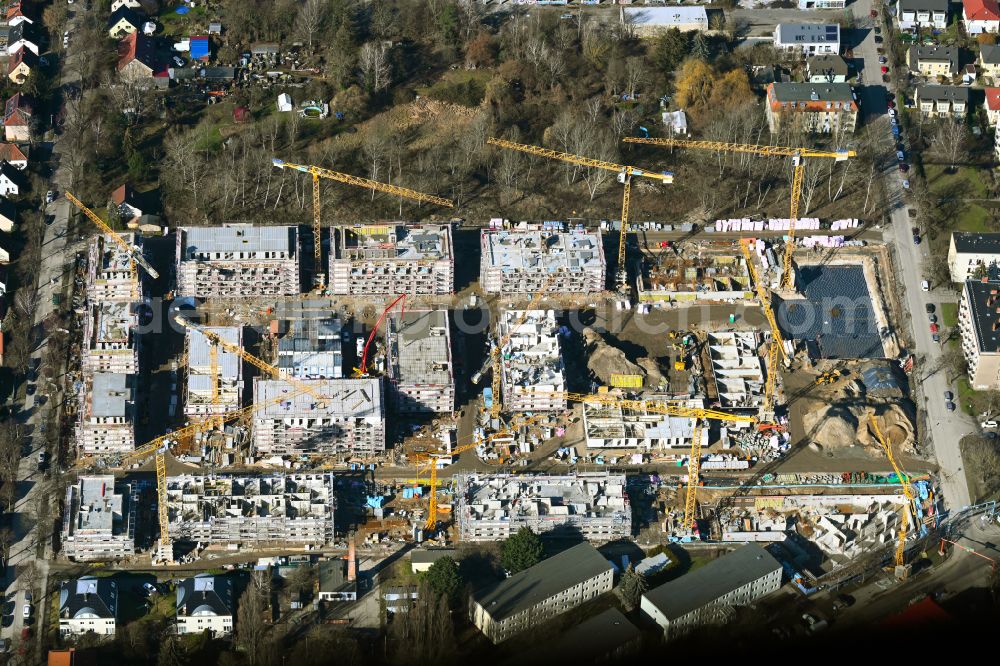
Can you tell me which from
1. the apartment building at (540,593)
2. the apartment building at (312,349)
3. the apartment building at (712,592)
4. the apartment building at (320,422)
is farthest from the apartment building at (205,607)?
the apartment building at (712,592)

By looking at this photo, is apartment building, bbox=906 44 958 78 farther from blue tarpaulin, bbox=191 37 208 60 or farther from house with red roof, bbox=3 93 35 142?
house with red roof, bbox=3 93 35 142

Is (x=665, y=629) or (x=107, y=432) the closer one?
(x=665, y=629)

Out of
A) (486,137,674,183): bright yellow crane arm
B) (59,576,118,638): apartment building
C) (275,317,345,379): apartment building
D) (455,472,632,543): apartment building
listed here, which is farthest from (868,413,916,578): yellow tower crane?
(59,576,118,638): apartment building

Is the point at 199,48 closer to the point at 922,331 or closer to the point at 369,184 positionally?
the point at 369,184

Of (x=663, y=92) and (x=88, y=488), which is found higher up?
(x=663, y=92)

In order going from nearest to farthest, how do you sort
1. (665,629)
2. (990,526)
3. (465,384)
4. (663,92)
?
(665,629) < (990,526) < (465,384) < (663,92)

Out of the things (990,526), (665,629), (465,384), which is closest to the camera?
(665,629)

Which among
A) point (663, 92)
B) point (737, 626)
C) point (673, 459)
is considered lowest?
point (737, 626)

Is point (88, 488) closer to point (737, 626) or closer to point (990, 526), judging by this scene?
point (737, 626)

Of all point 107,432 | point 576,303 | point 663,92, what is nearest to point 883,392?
point 576,303
